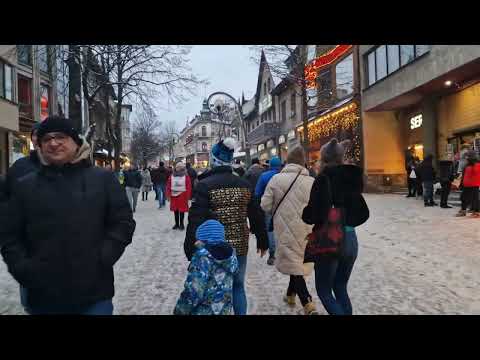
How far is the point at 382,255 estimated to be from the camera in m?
7.49

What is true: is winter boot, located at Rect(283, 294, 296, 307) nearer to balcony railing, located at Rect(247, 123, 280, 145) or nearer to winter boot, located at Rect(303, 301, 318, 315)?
winter boot, located at Rect(303, 301, 318, 315)

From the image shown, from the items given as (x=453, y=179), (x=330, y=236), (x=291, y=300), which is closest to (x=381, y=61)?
(x=453, y=179)

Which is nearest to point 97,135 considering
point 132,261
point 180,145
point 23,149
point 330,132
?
point 23,149

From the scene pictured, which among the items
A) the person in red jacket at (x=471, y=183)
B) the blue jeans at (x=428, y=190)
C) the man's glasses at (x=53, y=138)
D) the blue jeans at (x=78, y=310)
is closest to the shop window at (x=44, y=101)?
the blue jeans at (x=428, y=190)

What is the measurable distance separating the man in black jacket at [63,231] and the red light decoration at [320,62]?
75.4 feet

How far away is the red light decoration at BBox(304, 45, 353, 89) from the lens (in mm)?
24755

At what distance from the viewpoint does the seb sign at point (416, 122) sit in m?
20.5

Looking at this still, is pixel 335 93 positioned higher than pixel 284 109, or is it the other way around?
pixel 284 109

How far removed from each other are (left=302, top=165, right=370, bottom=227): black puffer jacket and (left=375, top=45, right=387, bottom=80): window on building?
60.9 feet

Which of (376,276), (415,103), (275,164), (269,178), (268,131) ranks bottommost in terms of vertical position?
(376,276)

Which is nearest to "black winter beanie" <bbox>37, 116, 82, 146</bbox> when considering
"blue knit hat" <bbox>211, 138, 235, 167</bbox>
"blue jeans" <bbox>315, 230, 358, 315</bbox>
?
"blue knit hat" <bbox>211, 138, 235, 167</bbox>

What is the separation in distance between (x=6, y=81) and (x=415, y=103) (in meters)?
21.5

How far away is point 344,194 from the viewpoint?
148 inches

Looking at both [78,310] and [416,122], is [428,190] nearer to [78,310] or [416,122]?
[416,122]
